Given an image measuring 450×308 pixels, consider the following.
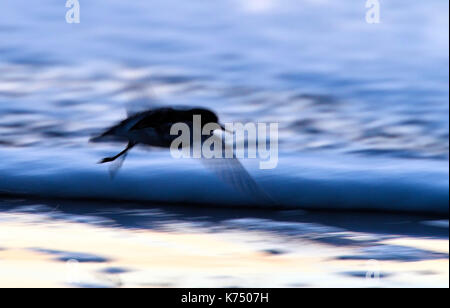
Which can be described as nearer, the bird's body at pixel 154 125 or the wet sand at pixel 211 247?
the wet sand at pixel 211 247

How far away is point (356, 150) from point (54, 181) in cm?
90

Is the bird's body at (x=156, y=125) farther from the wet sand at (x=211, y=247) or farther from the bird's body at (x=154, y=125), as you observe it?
the wet sand at (x=211, y=247)

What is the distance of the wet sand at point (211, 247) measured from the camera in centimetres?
145

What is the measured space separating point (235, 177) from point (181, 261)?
517 mm

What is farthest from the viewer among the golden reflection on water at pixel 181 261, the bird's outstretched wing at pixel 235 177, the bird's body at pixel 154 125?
the bird's outstretched wing at pixel 235 177

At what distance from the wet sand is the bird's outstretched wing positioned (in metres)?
0.10

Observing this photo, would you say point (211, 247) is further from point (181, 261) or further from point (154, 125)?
point (154, 125)

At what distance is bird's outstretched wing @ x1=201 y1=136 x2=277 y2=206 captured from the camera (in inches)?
77.2

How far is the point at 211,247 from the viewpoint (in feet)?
5.30

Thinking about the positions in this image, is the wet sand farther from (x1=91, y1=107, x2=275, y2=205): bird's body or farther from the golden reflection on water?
(x1=91, y1=107, x2=275, y2=205): bird's body

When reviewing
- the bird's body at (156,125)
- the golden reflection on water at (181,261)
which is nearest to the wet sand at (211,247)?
the golden reflection on water at (181,261)

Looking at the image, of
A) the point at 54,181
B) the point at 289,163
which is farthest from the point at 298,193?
the point at 54,181

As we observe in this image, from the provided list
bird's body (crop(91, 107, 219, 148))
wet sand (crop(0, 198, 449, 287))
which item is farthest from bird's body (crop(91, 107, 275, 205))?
wet sand (crop(0, 198, 449, 287))

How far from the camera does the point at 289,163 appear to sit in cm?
219
